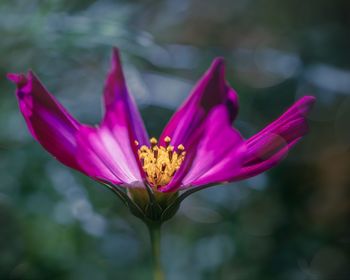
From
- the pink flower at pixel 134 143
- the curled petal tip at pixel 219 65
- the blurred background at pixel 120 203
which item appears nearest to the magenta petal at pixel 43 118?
the pink flower at pixel 134 143

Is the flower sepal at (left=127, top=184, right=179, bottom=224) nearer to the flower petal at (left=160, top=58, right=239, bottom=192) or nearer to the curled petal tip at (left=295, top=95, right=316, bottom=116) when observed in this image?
the flower petal at (left=160, top=58, right=239, bottom=192)

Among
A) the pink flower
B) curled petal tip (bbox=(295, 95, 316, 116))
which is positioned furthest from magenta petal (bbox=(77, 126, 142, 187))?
curled petal tip (bbox=(295, 95, 316, 116))

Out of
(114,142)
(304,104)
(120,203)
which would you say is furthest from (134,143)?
(120,203)

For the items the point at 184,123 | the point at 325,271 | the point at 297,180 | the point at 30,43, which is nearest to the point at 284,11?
the point at 297,180

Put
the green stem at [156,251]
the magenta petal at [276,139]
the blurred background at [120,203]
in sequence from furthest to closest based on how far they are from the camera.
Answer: the blurred background at [120,203], the magenta petal at [276,139], the green stem at [156,251]

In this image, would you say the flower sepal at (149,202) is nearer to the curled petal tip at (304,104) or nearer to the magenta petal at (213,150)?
the magenta petal at (213,150)
